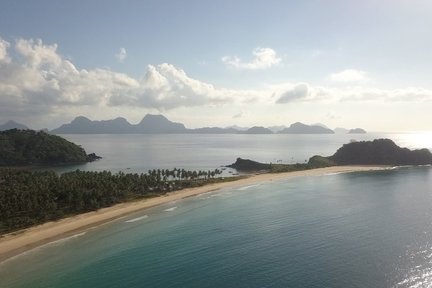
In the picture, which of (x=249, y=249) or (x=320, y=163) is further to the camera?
(x=320, y=163)

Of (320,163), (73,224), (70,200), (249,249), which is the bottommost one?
(249,249)

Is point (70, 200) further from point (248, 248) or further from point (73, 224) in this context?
point (248, 248)

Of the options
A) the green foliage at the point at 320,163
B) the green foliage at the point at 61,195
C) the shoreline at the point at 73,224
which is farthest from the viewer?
the green foliage at the point at 320,163

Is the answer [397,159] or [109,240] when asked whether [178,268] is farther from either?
[397,159]

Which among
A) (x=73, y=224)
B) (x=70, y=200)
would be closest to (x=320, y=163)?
(x=70, y=200)

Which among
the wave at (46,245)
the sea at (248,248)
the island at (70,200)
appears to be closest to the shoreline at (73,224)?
the island at (70,200)

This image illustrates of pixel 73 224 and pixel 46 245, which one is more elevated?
pixel 73 224

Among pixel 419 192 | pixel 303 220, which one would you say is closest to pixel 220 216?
pixel 303 220

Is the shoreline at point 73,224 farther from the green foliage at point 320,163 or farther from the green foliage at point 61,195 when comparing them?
the green foliage at point 320,163

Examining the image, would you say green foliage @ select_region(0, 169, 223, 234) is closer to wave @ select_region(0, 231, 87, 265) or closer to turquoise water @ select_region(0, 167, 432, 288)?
wave @ select_region(0, 231, 87, 265)

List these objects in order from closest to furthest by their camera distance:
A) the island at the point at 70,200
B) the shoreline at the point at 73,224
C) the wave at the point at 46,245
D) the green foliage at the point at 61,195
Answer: the wave at the point at 46,245 → the shoreline at the point at 73,224 → the island at the point at 70,200 → the green foliage at the point at 61,195
